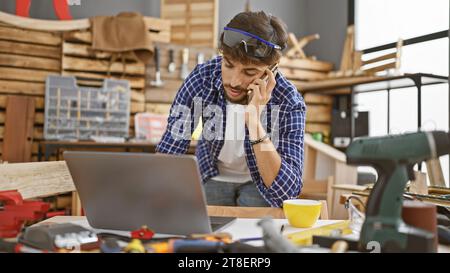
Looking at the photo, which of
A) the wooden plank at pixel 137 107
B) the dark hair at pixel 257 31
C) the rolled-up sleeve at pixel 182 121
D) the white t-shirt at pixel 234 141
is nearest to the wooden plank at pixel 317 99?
the wooden plank at pixel 137 107

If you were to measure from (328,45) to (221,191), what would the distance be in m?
3.91

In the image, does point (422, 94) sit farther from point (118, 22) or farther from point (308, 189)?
point (118, 22)

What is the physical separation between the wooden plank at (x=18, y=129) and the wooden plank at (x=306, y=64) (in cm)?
262

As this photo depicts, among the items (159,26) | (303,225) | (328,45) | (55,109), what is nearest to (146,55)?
(159,26)

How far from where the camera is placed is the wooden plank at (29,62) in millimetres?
3588

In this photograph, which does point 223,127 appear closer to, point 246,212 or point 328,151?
point 246,212

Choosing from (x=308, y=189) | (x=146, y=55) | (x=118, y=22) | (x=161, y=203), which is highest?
(x=118, y=22)

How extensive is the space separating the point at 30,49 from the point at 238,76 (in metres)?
3.00

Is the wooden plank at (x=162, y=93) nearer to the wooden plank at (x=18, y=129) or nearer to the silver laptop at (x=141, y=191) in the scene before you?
the wooden plank at (x=18, y=129)

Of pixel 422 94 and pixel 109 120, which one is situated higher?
pixel 422 94

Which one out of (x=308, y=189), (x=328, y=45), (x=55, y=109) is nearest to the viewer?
(x=308, y=189)

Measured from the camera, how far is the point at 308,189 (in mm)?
3053

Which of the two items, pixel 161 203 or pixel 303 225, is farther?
pixel 303 225
